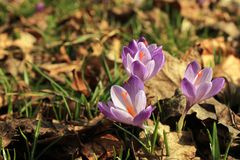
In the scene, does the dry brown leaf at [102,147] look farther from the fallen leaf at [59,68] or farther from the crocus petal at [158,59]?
the fallen leaf at [59,68]

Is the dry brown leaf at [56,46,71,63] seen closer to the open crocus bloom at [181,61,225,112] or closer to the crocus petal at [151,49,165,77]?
the crocus petal at [151,49,165,77]

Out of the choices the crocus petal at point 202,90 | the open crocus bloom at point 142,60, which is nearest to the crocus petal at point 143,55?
the open crocus bloom at point 142,60

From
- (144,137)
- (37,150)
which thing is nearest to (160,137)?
(144,137)

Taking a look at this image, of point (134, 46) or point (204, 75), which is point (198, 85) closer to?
point (204, 75)

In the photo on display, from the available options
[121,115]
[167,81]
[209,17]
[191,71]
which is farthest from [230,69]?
[209,17]

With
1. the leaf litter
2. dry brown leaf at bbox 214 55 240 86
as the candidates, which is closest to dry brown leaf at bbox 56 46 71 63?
the leaf litter

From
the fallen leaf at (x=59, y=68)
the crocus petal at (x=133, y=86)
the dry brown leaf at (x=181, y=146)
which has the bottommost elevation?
the dry brown leaf at (x=181, y=146)

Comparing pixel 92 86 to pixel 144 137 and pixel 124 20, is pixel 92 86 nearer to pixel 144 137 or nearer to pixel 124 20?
pixel 144 137
